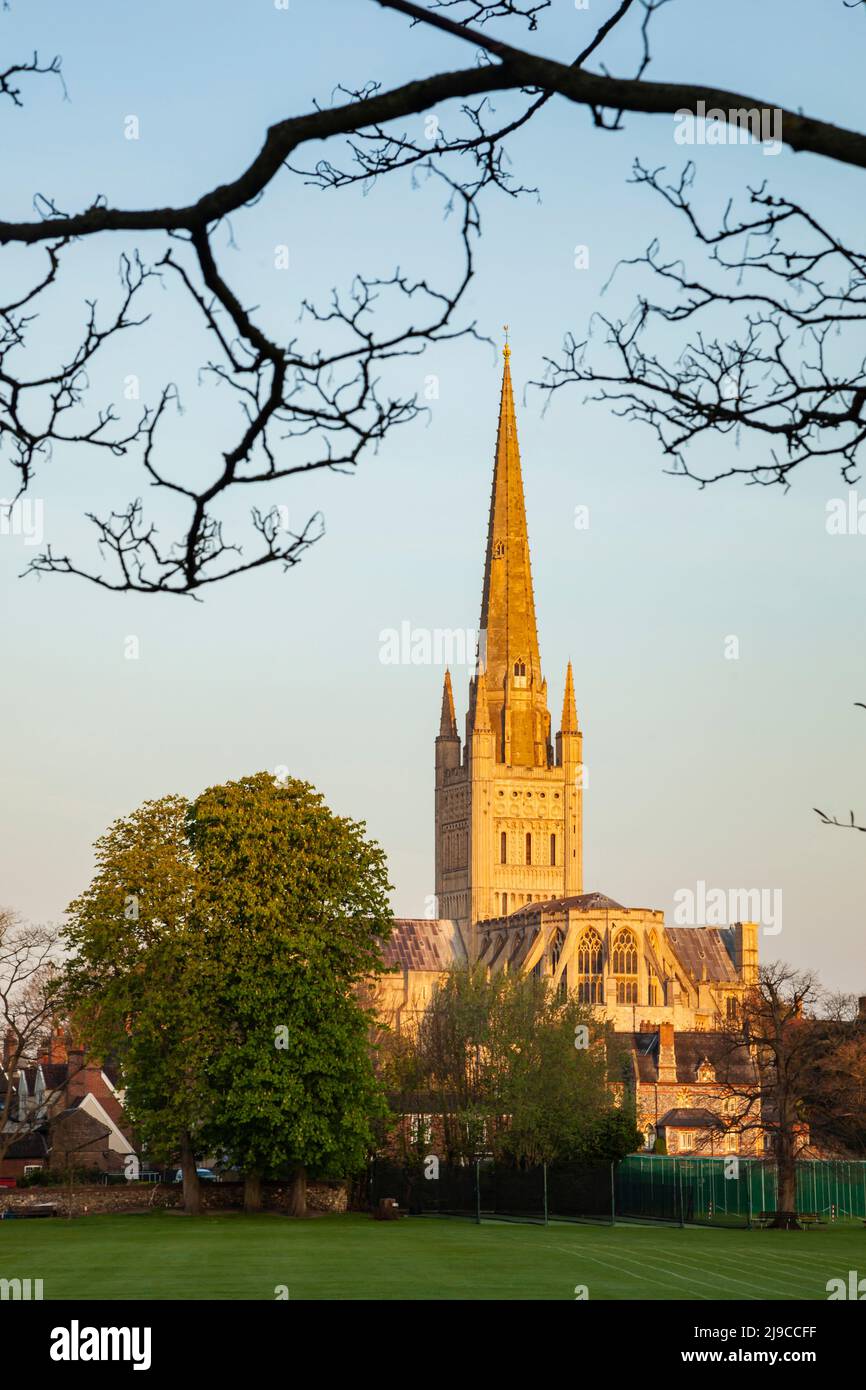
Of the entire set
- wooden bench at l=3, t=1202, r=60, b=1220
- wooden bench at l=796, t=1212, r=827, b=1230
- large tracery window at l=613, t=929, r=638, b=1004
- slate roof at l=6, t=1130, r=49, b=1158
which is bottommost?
wooden bench at l=796, t=1212, r=827, b=1230

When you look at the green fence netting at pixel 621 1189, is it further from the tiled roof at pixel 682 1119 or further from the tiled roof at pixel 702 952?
the tiled roof at pixel 702 952

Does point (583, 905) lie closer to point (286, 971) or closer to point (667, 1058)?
point (667, 1058)

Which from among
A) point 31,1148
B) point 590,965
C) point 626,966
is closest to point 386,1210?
point 31,1148

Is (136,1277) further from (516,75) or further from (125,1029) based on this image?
(516,75)

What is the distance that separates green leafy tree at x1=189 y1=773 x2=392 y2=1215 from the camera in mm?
59375

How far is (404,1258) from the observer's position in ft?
141

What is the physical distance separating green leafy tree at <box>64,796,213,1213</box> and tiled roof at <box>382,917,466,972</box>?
115 metres

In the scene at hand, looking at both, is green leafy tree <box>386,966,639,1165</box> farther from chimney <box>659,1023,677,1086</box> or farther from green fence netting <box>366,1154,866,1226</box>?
chimney <box>659,1023,677,1086</box>

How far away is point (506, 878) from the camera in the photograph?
195625mm

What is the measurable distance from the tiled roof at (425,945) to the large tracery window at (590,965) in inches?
604

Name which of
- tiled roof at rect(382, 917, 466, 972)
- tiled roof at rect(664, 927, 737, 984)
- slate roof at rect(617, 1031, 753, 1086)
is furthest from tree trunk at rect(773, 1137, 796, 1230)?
tiled roof at rect(664, 927, 737, 984)

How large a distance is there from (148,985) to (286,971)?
440cm

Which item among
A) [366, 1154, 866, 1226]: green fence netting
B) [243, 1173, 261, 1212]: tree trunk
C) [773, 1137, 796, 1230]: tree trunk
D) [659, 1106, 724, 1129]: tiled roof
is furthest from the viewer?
[659, 1106, 724, 1129]: tiled roof
